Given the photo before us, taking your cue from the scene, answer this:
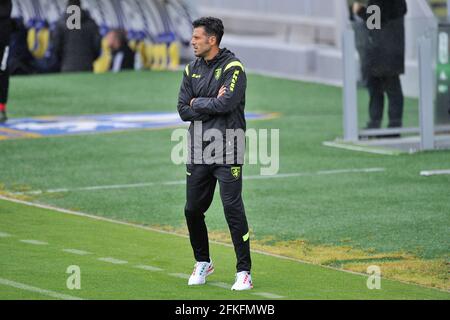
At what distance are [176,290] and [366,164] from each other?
27.5 ft

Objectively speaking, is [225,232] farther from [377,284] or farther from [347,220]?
[377,284]

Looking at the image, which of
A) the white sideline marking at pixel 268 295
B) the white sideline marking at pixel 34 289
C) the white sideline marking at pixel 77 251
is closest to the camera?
the white sideline marking at pixel 34 289

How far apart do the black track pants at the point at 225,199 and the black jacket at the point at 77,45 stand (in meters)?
21.9

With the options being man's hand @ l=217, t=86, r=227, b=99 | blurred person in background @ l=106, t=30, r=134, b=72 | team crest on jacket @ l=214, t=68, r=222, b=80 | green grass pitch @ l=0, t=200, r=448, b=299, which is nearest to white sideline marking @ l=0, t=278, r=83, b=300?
green grass pitch @ l=0, t=200, r=448, b=299

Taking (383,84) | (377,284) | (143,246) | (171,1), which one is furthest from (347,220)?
(171,1)

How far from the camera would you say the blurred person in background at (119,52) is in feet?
111

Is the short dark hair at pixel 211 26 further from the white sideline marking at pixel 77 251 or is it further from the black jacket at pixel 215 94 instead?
the white sideline marking at pixel 77 251

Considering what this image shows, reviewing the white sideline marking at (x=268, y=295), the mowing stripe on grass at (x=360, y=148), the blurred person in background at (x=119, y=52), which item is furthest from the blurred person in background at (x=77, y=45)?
the white sideline marking at (x=268, y=295)

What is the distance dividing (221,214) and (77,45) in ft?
60.6

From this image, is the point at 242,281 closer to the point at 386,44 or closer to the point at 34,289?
the point at 34,289

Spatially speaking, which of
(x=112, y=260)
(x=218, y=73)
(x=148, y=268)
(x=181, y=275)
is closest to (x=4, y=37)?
(x=112, y=260)

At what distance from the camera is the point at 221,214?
50.0 feet

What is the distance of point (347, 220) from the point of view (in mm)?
14578
